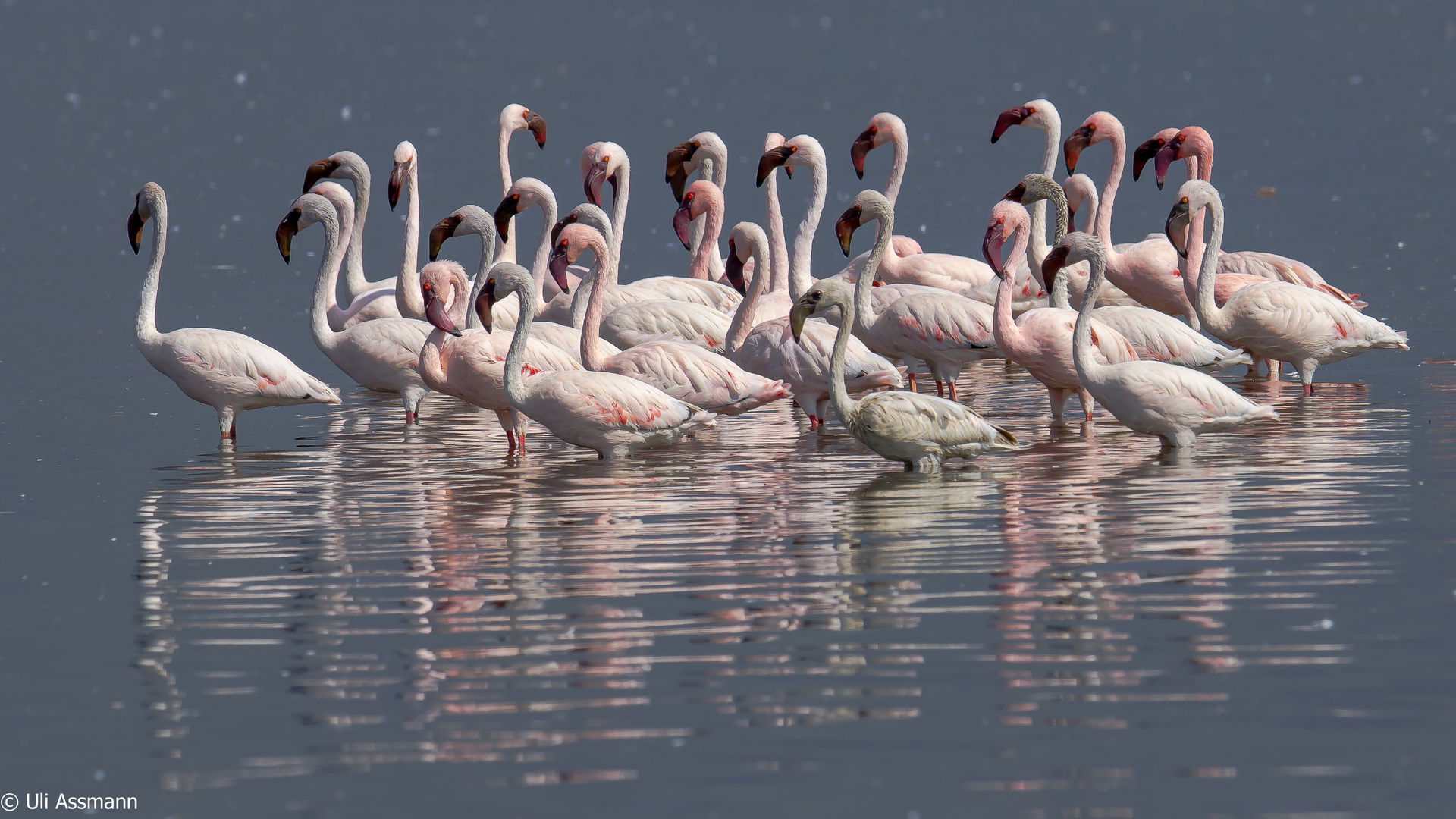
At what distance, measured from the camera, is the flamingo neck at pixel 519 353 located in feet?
37.9

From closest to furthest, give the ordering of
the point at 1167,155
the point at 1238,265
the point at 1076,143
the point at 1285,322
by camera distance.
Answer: the point at 1285,322
the point at 1238,265
the point at 1167,155
the point at 1076,143

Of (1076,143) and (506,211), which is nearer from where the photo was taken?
(506,211)

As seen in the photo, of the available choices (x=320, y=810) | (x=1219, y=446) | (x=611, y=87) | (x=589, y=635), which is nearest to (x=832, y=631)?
→ (x=589, y=635)

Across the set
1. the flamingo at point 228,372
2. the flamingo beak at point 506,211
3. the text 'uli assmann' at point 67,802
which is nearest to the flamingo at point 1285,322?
the flamingo beak at point 506,211

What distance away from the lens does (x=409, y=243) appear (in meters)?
16.1

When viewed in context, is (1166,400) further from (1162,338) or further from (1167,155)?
(1167,155)

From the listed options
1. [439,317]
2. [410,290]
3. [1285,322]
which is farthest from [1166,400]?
[410,290]

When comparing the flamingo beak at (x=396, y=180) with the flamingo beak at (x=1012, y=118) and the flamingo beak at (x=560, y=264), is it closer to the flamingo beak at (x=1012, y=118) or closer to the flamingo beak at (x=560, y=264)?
the flamingo beak at (x=560, y=264)

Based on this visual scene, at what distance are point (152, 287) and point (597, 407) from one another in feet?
12.8

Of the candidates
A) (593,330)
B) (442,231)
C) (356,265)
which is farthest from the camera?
(356,265)

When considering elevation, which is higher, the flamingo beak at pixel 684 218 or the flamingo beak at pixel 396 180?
the flamingo beak at pixel 396 180

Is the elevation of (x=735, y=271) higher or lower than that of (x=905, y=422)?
higher

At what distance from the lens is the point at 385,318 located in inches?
547

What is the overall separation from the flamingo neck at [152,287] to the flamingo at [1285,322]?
6770 mm
